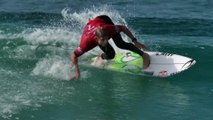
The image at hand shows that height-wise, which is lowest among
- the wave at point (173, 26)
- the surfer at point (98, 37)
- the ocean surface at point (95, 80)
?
the wave at point (173, 26)

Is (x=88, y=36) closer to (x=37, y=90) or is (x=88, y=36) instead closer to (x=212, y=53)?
(x=37, y=90)

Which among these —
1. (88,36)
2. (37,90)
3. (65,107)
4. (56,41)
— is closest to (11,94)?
(37,90)

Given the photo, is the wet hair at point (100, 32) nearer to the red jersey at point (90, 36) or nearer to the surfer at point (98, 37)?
the surfer at point (98, 37)

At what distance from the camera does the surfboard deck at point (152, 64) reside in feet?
31.5

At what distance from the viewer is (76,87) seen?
9039mm

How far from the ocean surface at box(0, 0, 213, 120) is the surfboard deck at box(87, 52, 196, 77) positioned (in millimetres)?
169

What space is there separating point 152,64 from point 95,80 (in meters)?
1.28

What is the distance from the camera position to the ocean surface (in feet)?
25.7

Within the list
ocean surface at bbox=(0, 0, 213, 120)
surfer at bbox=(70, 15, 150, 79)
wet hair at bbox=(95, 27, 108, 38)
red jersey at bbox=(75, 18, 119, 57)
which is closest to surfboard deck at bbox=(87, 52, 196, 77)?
ocean surface at bbox=(0, 0, 213, 120)

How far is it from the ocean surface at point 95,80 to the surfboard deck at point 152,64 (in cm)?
17

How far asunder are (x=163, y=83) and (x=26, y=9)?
11244mm

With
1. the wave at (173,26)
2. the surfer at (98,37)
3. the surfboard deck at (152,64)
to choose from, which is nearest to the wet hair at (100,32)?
the surfer at (98,37)

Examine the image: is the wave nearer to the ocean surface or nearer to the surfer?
the ocean surface

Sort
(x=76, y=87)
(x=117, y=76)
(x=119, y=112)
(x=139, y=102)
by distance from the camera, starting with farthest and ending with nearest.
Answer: (x=117, y=76)
(x=76, y=87)
(x=139, y=102)
(x=119, y=112)
